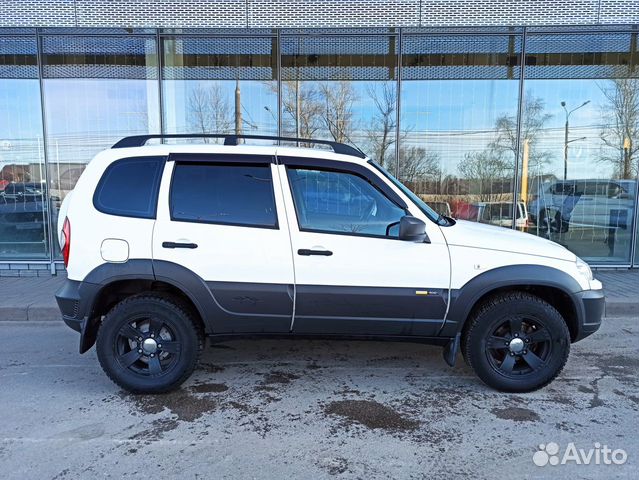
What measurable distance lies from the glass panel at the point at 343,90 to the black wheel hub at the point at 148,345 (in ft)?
21.7

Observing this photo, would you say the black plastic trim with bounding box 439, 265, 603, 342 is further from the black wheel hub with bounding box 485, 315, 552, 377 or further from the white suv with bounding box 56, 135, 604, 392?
the black wheel hub with bounding box 485, 315, 552, 377

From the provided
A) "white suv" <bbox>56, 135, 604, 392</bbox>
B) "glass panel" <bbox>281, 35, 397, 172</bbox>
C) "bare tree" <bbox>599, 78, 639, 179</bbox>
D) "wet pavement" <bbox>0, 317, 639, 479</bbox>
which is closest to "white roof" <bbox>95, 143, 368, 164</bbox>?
"white suv" <bbox>56, 135, 604, 392</bbox>

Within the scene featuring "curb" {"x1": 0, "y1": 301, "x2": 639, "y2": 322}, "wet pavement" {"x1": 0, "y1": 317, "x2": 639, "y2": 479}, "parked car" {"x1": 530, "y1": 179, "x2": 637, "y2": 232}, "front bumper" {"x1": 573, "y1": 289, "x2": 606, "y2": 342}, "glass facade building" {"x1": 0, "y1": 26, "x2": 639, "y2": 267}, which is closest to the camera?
"wet pavement" {"x1": 0, "y1": 317, "x2": 639, "y2": 479}

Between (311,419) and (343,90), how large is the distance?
25.8ft

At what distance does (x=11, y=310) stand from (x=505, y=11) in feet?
30.2

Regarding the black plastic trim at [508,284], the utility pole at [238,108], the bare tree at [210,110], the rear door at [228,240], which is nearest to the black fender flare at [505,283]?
the black plastic trim at [508,284]

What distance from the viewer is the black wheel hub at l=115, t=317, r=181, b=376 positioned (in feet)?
Result: 12.5

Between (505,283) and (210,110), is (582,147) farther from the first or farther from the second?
(210,110)

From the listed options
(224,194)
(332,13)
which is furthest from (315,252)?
(332,13)

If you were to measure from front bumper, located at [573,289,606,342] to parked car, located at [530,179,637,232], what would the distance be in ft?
21.7

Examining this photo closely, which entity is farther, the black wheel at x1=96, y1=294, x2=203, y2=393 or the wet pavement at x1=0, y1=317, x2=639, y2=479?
the black wheel at x1=96, y1=294, x2=203, y2=393

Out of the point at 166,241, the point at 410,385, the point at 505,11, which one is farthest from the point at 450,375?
the point at 505,11

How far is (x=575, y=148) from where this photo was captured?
9812 mm

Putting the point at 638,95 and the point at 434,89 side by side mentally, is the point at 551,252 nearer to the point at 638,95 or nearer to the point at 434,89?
the point at 434,89
